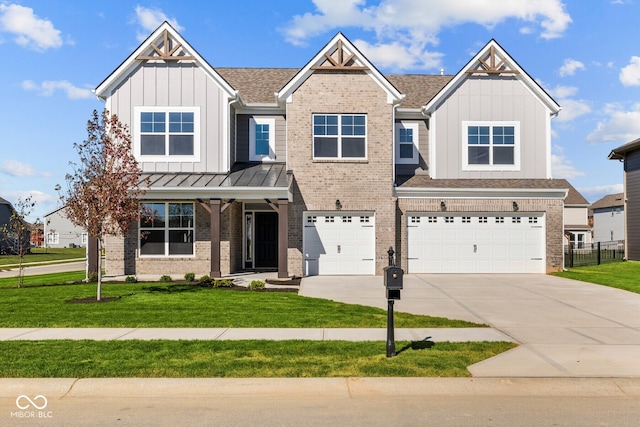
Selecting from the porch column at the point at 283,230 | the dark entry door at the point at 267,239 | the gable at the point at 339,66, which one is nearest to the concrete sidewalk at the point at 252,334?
the porch column at the point at 283,230

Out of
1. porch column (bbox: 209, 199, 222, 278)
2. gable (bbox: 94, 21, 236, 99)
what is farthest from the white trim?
porch column (bbox: 209, 199, 222, 278)

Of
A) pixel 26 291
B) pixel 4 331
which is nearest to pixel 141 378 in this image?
pixel 4 331

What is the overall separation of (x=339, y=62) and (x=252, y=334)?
12.7 meters

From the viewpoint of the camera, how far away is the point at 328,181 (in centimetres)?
1856

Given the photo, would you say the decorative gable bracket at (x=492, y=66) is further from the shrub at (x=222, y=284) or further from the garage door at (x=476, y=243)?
the shrub at (x=222, y=284)

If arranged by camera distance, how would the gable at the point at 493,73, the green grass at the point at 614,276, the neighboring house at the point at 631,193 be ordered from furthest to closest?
the neighboring house at the point at 631,193 → the gable at the point at 493,73 → the green grass at the point at 614,276

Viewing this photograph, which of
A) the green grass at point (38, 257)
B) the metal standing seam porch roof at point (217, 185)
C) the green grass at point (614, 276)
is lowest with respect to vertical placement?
the green grass at point (38, 257)

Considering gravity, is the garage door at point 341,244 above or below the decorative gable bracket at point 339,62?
below

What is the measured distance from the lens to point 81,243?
7356 centimetres

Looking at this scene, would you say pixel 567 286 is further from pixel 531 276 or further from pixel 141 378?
pixel 141 378

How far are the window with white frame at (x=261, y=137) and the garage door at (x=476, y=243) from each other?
6.30 m

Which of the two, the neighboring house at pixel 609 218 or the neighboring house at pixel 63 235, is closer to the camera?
the neighboring house at pixel 609 218

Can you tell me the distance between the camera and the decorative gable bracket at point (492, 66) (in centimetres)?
1994

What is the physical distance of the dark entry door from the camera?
21.2 metres
